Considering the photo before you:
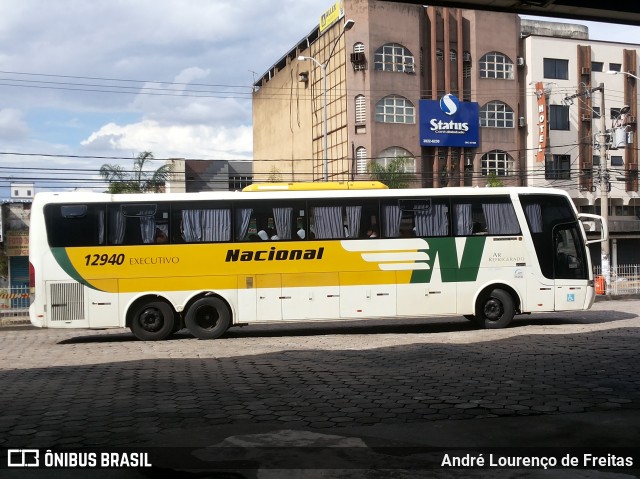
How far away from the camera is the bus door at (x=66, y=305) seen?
16.0 meters

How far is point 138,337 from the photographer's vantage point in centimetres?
1653

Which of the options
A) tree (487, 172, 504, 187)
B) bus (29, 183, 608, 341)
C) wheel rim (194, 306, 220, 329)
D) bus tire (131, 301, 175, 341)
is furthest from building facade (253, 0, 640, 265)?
bus tire (131, 301, 175, 341)

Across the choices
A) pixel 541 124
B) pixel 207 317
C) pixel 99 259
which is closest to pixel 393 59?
pixel 541 124

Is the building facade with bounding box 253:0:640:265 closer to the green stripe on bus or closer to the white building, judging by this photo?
the white building

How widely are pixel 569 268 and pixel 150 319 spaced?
10.8m

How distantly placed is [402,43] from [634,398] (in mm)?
41816

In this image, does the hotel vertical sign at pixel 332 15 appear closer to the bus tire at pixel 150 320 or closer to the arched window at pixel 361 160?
the arched window at pixel 361 160

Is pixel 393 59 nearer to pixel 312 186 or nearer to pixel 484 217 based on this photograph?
pixel 484 217

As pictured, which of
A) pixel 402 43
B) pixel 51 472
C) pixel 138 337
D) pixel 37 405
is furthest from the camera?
pixel 402 43

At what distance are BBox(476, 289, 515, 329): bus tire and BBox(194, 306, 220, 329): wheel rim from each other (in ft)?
21.9

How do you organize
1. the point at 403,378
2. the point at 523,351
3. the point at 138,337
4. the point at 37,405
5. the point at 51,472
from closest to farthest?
the point at 51,472
the point at 37,405
the point at 403,378
the point at 523,351
the point at 138,337

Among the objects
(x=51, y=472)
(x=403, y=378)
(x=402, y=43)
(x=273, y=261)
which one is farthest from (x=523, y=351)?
(x=402, y=43)

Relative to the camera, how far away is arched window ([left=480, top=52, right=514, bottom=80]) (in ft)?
161

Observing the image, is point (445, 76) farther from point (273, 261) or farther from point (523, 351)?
point (523, 351)
